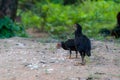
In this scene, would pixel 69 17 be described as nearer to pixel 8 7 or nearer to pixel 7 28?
pixel 8 7

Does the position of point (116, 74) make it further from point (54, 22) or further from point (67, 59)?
point (54, 22)

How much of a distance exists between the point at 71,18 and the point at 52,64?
12148mm

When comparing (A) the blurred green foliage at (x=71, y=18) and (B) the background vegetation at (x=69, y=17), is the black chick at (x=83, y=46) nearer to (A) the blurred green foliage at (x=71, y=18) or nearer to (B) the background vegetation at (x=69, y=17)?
(B) the background vegetation at (x=69, y=17)

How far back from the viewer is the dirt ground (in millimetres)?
7715

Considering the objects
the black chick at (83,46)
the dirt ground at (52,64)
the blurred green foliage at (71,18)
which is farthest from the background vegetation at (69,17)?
the black chick at (83,46)

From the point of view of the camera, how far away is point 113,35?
610 inches

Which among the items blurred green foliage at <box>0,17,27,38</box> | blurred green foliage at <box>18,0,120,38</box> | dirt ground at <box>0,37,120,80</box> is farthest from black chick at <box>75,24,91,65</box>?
blurred green foliage at <box>18,0,120,38</box>

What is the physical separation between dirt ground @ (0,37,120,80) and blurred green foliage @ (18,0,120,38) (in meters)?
4.77

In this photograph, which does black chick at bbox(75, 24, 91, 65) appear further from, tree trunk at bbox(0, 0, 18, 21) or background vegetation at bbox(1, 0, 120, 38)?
tree trunk at bbox(0, 0, 18, 21)

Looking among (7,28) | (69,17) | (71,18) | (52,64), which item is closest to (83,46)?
(52,64)

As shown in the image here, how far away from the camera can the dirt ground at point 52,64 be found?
25.3ft

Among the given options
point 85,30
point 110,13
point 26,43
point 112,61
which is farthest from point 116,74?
point 110,13

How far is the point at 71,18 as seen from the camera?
20.8 meters

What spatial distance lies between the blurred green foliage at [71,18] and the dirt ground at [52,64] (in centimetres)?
477
